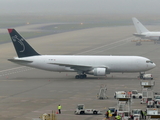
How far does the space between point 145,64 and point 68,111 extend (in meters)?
25.0

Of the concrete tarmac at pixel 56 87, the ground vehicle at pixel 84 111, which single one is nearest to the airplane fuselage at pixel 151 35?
the concrete tarmac at pixel 56 87

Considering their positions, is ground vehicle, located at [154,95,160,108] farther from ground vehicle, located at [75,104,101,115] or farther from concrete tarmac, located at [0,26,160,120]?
ground vehicle, located at [75,104,101,115]

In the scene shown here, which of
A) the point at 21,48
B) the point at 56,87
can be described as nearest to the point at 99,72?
the point at 56,87

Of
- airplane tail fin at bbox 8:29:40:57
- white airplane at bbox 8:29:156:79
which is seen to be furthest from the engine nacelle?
airplane tail fin at bbox 8:29:40:57

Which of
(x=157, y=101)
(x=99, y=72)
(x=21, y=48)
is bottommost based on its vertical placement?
(x=157, y=101)

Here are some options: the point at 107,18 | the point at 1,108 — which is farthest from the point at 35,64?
the point at 107,18

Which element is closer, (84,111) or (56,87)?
(84,111)

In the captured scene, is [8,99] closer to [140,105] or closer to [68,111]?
[68,111]

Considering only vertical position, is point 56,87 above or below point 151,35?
below

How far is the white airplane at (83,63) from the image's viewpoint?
6419cm

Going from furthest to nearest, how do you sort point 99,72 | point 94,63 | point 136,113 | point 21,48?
point 21,48 < point 94,63 < point 99,72 < point 136,113

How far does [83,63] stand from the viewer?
65375 millimetres

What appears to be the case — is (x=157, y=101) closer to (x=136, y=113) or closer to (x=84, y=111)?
(x=136, y=113)

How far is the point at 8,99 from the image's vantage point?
4938 cm
